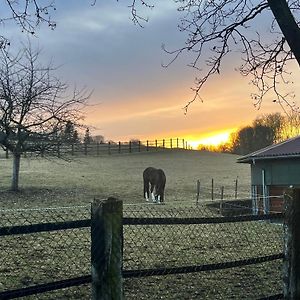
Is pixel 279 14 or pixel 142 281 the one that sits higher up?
pixel 279 14

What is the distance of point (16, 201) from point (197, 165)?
35649 mm

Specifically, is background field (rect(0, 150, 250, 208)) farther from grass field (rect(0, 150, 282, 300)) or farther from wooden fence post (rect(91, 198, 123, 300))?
wooden fence post (rect(91, 198, 123, 300))

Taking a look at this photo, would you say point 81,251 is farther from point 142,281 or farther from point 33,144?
point 33,144

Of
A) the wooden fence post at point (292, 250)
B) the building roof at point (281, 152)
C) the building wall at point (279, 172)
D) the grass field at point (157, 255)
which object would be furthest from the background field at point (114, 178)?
the wooden fence post at point (292, 250)

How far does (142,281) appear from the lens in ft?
24.5

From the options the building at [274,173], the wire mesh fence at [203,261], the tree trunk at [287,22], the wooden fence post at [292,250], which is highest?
the tree trunk at [287,22]

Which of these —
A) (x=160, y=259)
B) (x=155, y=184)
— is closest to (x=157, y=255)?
(x=160, y=259)

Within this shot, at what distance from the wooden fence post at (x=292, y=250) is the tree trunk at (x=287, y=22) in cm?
334

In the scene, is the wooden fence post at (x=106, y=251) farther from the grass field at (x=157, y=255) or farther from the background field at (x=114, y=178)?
the background field at (x=114, y=178)

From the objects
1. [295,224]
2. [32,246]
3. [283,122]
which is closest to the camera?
[295,224]

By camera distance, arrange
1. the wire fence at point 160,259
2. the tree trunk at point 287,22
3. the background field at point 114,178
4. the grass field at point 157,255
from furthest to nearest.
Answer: the background field at point 114,178, the tree trunk at point 287,22, the grass field at point 157,255, the wire fence at point 160,259

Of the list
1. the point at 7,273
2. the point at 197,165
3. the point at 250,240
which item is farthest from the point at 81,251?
the point at 197,165

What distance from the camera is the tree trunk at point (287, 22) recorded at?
737 cm

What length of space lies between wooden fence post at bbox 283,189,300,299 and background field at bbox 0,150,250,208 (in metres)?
16.9
